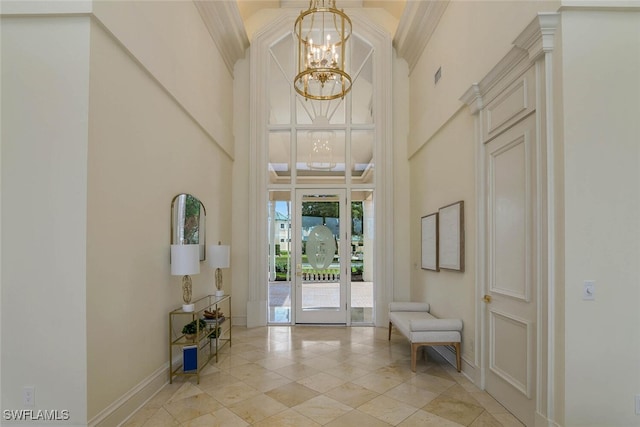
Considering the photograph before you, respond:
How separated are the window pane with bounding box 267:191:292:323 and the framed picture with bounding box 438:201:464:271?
296cm

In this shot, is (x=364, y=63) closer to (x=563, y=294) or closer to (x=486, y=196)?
(x=486, y=196)

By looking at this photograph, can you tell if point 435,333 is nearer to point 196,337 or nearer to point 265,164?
point 196,337

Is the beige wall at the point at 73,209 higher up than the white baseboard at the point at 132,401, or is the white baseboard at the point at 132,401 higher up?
the beige wall at the point at 73,209

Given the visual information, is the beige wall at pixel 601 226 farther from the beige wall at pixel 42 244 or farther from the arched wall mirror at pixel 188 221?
the arched wall mirror at pixel 188 221

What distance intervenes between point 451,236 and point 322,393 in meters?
2.45

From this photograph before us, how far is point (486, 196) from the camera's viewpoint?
4004mm

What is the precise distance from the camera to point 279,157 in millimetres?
7352

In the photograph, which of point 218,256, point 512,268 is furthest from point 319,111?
point 512,268

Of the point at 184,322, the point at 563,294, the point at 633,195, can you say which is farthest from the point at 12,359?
the point at 633,195

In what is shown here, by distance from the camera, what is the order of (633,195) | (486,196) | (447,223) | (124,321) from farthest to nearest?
1. (447,223)
2. (486,196)
3. (124,321)
4. (633,195)

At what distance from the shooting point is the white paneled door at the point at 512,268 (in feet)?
10.3

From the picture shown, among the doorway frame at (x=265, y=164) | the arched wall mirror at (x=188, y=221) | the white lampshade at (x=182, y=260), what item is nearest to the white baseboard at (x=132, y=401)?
the white lampshade at (x=182, y=260)

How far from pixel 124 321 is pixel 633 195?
405cm

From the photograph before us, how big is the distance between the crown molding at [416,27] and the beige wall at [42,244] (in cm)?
483
